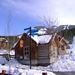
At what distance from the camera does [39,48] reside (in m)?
32.0

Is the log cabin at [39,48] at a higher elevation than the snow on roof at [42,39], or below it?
below

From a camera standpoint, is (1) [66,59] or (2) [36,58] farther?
(1) [66,59]

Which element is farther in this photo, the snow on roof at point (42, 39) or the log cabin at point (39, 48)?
the snow on roof at point (42, 39)

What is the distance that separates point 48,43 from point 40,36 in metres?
3.13

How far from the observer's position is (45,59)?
105 ft

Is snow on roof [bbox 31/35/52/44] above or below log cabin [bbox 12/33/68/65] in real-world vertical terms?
above

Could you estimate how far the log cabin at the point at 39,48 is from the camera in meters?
31.8

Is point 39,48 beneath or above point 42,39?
beneath

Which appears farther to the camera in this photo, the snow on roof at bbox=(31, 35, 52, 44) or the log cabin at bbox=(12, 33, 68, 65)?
the snow on roof at bbox=(31, 35, 52, 44)

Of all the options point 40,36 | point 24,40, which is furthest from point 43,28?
point 24,40

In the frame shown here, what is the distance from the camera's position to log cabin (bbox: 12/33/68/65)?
31.8m

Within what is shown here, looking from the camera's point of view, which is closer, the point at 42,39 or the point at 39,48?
the point at 39,48

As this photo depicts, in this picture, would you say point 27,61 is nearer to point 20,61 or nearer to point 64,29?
point 20,61

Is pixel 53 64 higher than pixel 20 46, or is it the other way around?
pixel 20 46
